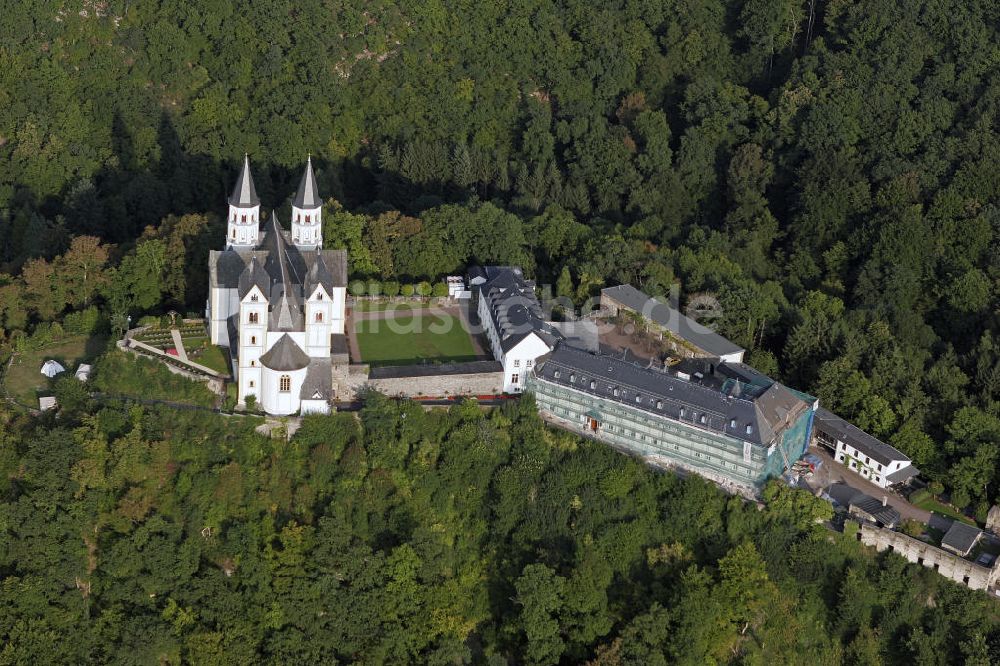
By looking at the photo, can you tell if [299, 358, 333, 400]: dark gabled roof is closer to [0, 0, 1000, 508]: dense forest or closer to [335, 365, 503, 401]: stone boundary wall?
[335, 365, 503, 401]: stone boundary wall

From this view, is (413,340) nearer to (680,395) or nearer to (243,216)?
(243,216)

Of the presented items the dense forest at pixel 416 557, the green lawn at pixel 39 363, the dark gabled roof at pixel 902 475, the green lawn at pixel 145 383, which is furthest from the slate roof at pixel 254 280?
the dark gabled roof at pixel 902 475

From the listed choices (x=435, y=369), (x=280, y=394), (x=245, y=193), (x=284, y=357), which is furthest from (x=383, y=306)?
(x=280, y=394)

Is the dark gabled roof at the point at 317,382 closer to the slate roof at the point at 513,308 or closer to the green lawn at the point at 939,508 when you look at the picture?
the slate roof at the point at 513,308

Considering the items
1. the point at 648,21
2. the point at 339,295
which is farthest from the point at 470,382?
the point at 648,21

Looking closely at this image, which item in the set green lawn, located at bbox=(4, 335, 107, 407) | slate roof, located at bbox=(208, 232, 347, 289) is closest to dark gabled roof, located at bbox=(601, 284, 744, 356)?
slate roof, located at bbox=(208, 232, 347, 289)

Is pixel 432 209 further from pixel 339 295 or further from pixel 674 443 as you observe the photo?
pixel 674 443
